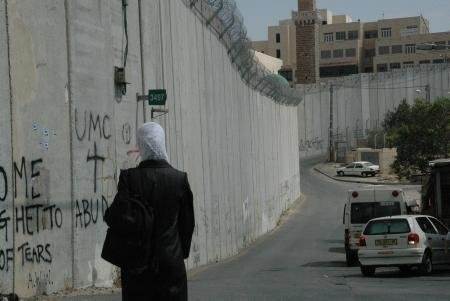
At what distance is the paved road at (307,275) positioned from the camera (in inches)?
499

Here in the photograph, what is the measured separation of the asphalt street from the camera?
12.6 meters

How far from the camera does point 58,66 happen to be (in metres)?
12.9

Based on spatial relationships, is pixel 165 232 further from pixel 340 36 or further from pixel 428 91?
pixel 340 36

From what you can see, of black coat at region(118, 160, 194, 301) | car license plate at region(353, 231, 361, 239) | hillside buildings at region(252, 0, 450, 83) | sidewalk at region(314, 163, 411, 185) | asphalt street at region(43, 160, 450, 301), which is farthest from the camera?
hillside buildings at region(252, 0, 450, 83)

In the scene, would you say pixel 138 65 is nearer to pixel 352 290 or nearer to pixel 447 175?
pixel 352 290

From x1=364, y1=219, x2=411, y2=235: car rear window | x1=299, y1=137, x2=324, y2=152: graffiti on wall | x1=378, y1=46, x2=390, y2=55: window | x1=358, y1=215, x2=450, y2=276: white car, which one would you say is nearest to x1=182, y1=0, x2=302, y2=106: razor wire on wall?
x1=364, y1=219, x2=411, y2=235: car rear window

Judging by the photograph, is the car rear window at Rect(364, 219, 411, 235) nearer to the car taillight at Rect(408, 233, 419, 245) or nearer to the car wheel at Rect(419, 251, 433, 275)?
the car taillight at Rect(408, 233, 419, 245)

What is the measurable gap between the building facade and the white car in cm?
10944

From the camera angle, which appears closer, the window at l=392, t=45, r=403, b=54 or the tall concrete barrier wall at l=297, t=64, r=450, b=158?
the tall concrete barrier wall at l=297, t=64, r=450, b=158

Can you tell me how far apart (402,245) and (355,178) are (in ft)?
184

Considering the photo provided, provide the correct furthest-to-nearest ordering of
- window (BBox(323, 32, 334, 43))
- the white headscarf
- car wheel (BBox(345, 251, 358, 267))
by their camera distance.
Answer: window (BBox(323, 32, 334, 43)) < car wheel (BBox(345, 251, 358, 267)) < the white headscarf

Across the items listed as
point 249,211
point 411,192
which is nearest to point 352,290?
point 249,211

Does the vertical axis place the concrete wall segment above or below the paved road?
above

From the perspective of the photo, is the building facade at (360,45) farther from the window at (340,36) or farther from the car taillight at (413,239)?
the car taillight at (413,239)
